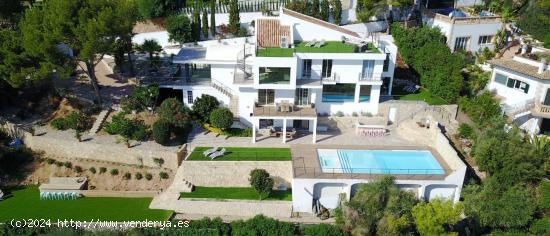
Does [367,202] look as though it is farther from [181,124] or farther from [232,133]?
[181,124]

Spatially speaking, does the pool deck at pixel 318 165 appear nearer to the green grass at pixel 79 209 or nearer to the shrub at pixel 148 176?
the green grass at pixel 79 209

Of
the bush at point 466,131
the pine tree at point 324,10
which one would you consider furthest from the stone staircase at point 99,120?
the bush at point 466,131

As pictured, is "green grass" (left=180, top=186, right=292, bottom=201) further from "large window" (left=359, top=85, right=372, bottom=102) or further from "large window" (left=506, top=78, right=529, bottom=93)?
"large window" (left=506, top=78, right=529, bottom=93)

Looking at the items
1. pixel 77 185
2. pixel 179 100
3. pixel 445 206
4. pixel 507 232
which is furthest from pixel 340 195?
pixel 77 185

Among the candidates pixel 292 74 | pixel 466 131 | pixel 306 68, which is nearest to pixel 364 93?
pixel 306 68

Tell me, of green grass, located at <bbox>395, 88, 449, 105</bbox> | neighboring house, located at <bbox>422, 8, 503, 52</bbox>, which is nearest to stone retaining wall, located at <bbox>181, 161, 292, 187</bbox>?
green grass, located at <bbox>395, 88, 449, 105</bbox>
